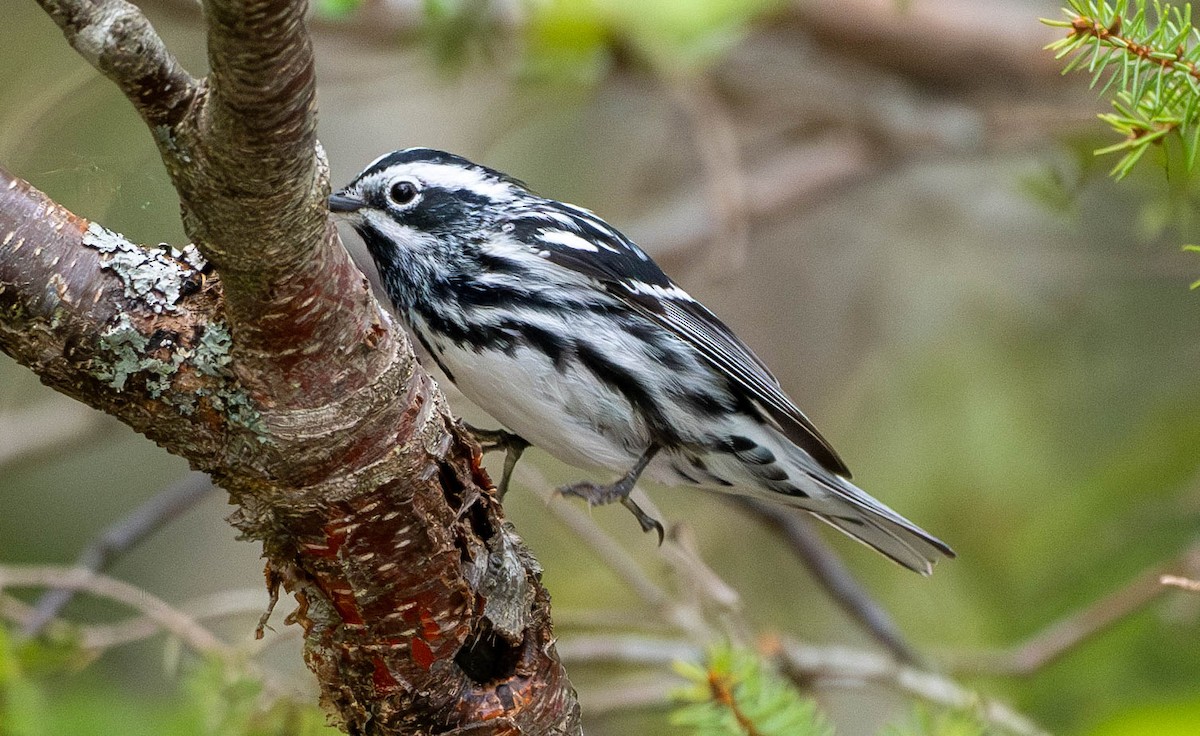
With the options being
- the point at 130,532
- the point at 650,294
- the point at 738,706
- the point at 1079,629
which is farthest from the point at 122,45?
the point at 1079,629

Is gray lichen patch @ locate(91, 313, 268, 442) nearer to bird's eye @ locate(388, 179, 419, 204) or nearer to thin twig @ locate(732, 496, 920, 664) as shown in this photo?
bird's eye @ locate(388, 179, 419, 204)

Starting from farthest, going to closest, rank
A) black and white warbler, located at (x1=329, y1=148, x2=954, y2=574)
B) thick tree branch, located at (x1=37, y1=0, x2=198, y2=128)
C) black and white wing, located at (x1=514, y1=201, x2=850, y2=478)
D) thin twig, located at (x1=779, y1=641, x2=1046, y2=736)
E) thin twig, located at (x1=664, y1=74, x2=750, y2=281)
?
thin twig, located at (x1=664, y1=74, x2=750, y2=281)
thin twig, located at (x1=779, y1=641, x2=1046, y2=736)
black and white wing, located at (x1=514, y1=201, x2=850, y2=478)
black and white warbler, located at (x1=329, y1=148, x2=954, y2=574)
thick tree branch, located at (x1=37, y1=0, x2=198, y2=128)

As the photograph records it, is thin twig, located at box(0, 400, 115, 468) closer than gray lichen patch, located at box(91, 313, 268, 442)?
No

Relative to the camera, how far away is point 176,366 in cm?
141

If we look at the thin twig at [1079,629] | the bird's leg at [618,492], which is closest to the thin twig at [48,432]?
the bird's leg at [618,492]

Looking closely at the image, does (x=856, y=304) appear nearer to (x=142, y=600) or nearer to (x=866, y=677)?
(x=866, y=677)

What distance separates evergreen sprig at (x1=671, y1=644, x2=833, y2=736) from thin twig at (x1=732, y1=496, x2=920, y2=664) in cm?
116

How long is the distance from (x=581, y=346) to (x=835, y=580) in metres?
1.25

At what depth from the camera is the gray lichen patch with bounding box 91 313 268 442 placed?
4.58 ft

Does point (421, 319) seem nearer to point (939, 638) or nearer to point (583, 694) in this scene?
point (583, 694)

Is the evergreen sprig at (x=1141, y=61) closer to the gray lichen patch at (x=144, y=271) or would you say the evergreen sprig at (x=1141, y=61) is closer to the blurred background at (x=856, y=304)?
the gray lichen patch at (x=144, y=271)

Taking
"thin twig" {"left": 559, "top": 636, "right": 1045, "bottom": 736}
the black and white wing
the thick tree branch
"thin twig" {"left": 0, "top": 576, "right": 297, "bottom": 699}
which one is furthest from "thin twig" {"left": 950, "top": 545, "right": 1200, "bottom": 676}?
the thick tree branch

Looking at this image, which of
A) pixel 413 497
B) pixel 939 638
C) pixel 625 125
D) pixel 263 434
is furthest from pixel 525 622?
pixel 625 125

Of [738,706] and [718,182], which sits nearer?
[738,706]
